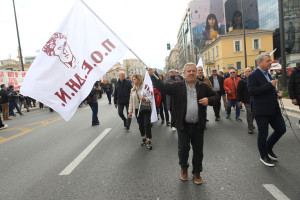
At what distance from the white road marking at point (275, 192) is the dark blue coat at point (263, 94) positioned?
1.23 meters

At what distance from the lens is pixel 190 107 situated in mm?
3266

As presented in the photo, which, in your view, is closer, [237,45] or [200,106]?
[200,106]

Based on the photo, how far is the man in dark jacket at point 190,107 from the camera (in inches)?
128

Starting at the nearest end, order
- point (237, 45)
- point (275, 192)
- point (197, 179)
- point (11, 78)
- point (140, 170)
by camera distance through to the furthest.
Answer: point (275, 192) < point (197, 179) < point (140, 170) < point (11, 78) < point (237, 45)

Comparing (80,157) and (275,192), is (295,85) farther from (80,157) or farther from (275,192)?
(80,157)

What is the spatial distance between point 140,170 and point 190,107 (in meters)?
1.58

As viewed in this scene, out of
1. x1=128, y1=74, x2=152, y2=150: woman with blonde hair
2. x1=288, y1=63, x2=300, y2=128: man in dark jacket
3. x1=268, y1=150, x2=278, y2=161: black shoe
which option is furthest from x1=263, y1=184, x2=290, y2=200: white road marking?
x1=128, y1=74, x2=152, y2=150: woman with blonde hair

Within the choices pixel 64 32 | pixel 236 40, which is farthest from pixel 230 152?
pixel 236 40

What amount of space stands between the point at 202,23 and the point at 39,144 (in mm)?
72703

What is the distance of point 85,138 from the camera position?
22.1 ft

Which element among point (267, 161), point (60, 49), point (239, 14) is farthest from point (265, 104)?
point (239, 14)

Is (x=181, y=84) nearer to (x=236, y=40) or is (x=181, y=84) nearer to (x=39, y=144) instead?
(x=39, y=144)

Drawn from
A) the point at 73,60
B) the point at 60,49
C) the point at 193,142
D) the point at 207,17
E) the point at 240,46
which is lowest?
the point at 193,142

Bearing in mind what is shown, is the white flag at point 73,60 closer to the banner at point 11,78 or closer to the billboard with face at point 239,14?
the banner at point 11,78
